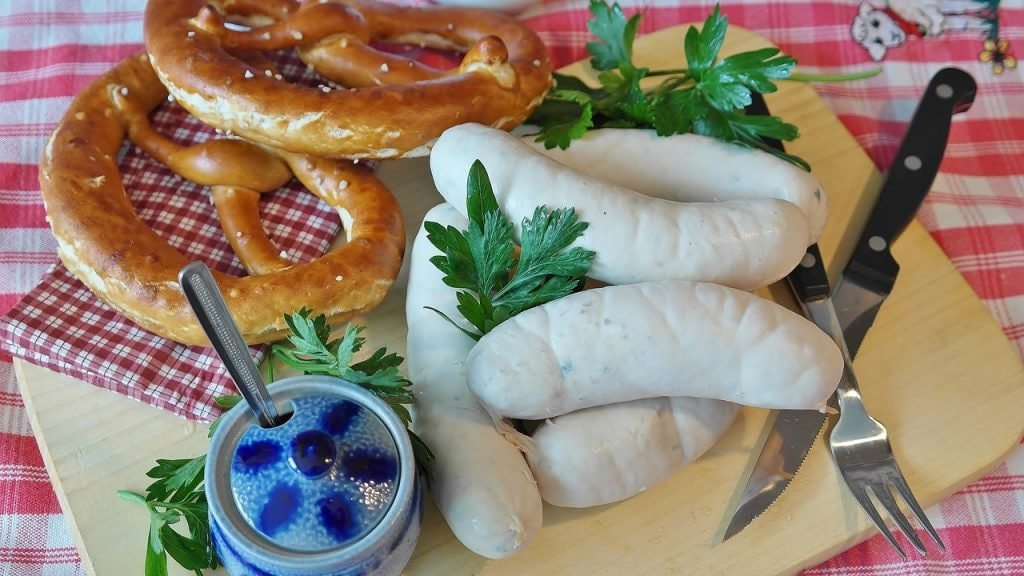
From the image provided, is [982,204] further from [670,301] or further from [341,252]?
[341,252]

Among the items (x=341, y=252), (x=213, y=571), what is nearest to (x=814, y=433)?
(x=341, y=252)

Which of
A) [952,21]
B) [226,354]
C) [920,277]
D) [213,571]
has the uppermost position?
[952,21]

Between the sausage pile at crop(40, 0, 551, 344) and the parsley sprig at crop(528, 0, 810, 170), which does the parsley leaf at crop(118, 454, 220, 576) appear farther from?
the parsley sprig at crop(528, 0, 810, 170)

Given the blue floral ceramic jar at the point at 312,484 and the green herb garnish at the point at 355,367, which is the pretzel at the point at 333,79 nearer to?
the green herb garnish at the point at 355,367

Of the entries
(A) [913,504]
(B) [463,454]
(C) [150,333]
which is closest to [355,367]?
(B) [463,454]

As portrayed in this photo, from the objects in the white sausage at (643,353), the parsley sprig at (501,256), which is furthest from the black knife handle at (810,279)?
the parsley sprig at (501,256)

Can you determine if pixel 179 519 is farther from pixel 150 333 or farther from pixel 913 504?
pixel 913 504
